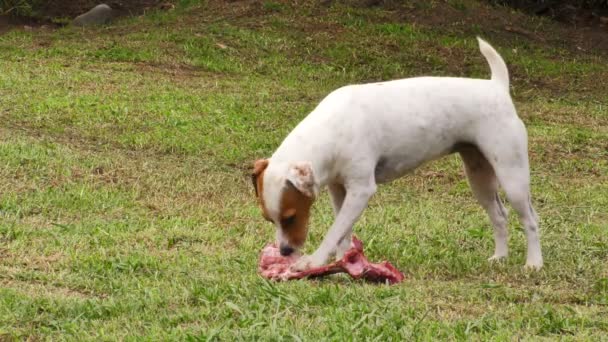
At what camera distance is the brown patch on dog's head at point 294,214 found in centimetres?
608

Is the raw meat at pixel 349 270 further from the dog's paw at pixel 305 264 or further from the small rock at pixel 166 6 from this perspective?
the small rock at pixel 166 6

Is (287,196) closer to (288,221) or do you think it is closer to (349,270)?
(288,221)

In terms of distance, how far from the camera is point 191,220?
794cm

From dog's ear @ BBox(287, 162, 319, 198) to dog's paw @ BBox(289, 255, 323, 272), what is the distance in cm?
43

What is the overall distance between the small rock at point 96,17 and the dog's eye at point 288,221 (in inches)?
466

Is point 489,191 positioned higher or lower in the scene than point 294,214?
lower

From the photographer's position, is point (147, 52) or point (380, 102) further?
point (147, 52)

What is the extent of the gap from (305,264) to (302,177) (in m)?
0.55

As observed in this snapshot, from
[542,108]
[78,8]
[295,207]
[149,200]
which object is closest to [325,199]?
[149,200]

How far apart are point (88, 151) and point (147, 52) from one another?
529 centimetres

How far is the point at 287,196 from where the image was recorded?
6082 mm

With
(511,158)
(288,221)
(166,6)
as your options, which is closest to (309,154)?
(288,221)

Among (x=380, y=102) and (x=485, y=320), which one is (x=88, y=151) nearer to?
(x=380, y=102)

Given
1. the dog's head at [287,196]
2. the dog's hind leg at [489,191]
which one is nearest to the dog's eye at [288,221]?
the dog's head at [287,196]
